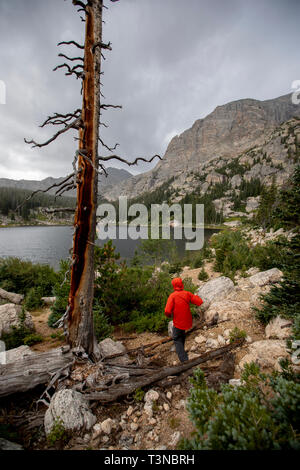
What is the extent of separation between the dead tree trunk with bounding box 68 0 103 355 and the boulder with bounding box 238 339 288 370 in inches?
136

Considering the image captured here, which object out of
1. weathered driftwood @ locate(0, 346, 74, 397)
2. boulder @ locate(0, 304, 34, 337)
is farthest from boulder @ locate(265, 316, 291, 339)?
boulder @ locate(0, 304, 34, 337)

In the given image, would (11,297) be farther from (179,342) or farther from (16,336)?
(179,342)

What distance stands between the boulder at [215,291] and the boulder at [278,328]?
2.84 metres

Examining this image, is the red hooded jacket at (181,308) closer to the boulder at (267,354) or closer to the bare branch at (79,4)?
the boulder at (267,354)

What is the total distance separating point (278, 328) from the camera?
434 cm

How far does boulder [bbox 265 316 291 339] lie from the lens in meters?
4.11

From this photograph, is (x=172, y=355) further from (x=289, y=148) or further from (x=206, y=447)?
(x=289, y=148)

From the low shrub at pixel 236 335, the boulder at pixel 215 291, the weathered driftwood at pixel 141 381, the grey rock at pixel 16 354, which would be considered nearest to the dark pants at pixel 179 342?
the weathered driftwood at pixel 141 381

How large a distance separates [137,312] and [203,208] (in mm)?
106308

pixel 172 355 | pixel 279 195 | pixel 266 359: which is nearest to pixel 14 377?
pixel 172 355

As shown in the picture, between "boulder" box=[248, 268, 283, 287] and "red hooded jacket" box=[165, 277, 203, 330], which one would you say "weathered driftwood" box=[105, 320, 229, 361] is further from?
"boulder" box=[248, 268, 283, 287]

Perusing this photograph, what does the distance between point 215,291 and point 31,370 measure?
678cm

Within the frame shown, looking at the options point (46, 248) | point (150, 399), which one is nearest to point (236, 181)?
point (46, 248)

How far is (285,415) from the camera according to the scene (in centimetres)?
175
